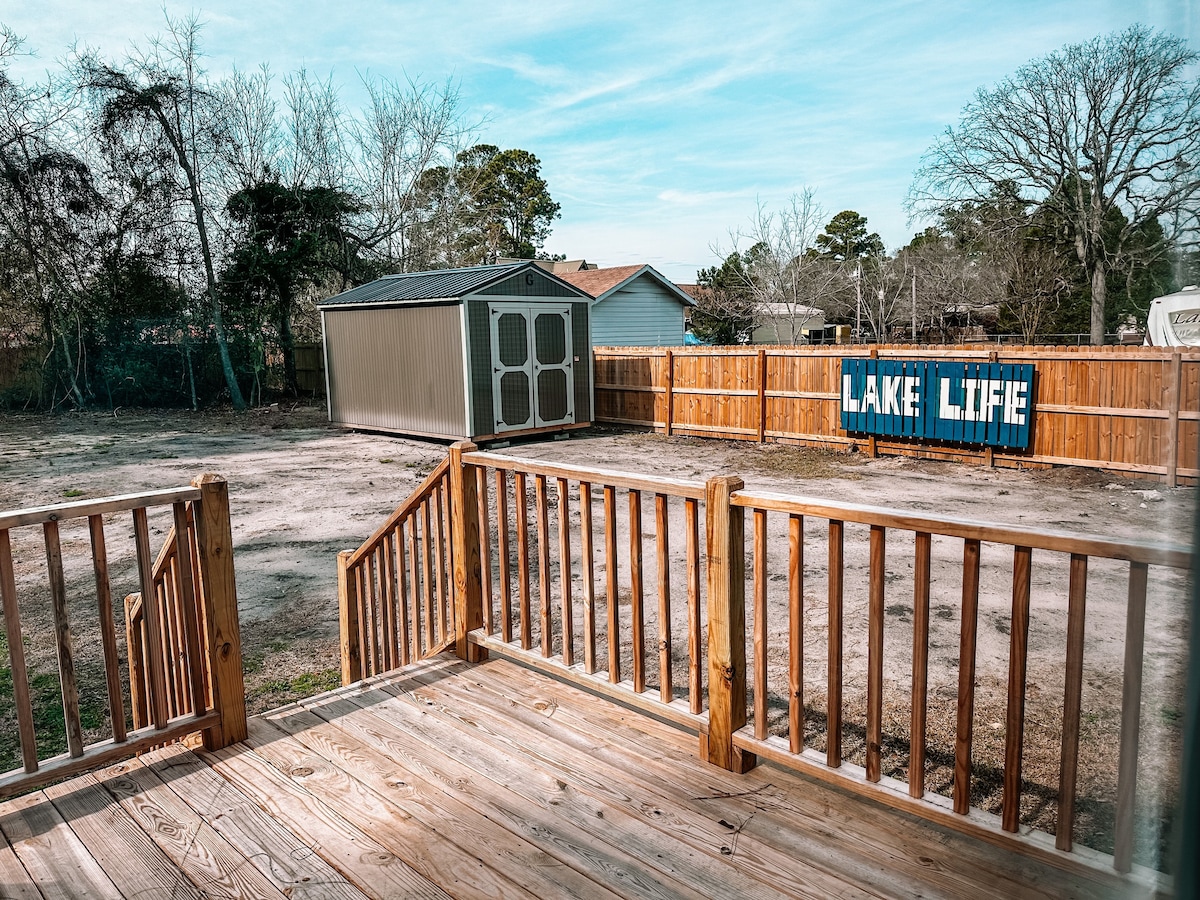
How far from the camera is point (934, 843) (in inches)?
84.1

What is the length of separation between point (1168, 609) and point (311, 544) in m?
6.78

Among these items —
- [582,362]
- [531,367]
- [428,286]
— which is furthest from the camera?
[582,362]

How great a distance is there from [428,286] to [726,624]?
1155 centimetres

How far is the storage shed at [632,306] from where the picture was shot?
20469 millimetres

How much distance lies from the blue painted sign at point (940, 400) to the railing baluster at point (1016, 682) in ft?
26.8

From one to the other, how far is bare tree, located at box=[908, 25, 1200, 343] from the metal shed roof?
37.3 ft

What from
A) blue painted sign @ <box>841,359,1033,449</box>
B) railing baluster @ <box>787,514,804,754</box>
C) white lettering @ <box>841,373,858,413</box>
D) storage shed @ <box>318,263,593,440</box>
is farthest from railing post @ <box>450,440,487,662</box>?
storage shed @ <box>318,263,593,440</box>

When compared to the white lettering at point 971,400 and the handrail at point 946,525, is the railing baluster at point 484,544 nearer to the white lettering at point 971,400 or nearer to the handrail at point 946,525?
the handrail at point 946,525

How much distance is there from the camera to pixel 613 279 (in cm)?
2080

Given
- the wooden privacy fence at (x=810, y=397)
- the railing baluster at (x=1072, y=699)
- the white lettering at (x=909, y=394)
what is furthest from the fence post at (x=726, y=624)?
the white lettering at (x=909, y=394)

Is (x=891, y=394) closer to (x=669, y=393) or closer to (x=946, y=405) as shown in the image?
(x=946, y=405)

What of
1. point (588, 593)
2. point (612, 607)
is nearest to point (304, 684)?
point (588, 593)

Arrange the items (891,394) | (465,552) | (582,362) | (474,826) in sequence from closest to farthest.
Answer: (474,826), (465,552), (891,394), (582,362)

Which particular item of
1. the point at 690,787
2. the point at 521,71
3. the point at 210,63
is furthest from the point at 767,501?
the point at 210,63
